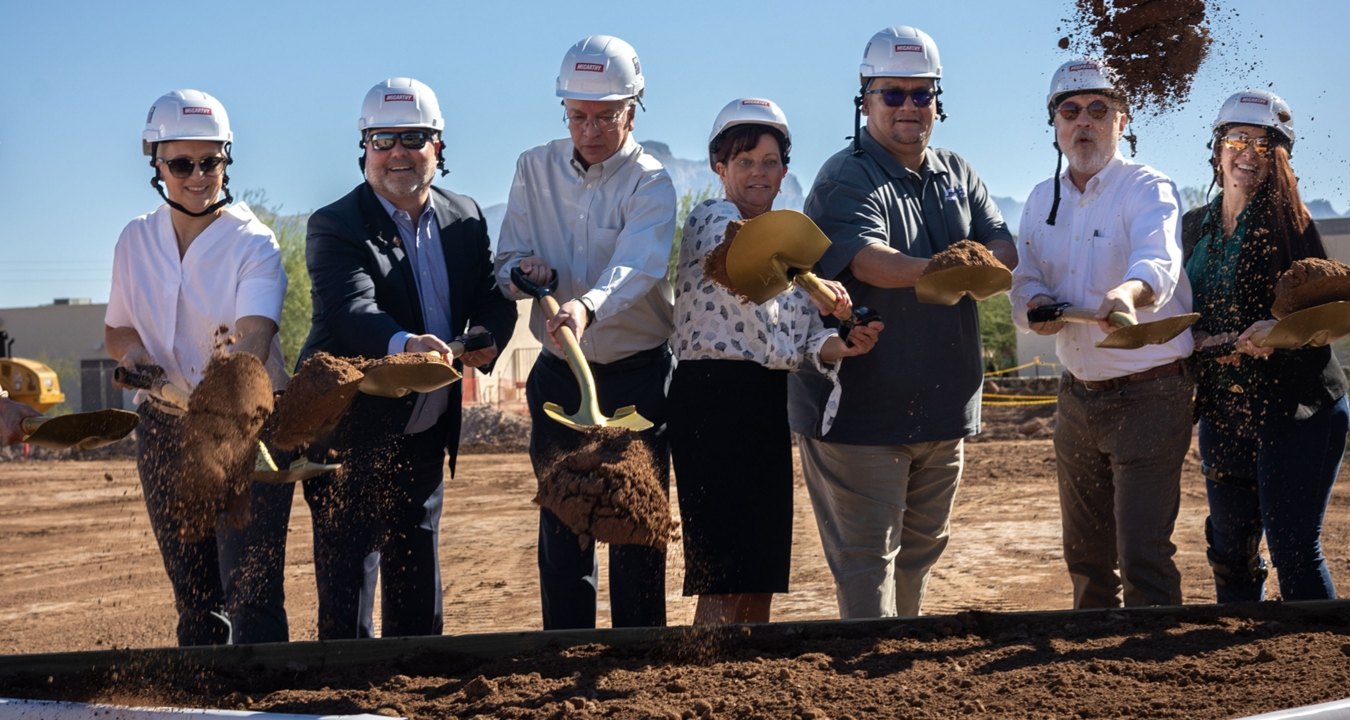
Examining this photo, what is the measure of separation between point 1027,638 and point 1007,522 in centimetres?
685

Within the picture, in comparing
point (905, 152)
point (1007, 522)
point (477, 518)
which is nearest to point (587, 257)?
point (905, 152)

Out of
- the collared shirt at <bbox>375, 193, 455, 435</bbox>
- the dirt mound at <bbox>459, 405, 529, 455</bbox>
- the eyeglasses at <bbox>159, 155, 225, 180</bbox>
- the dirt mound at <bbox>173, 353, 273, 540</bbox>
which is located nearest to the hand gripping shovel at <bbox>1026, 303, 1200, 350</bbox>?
the collared shirt at <bbox>375, 193, 455, 435</bbox>

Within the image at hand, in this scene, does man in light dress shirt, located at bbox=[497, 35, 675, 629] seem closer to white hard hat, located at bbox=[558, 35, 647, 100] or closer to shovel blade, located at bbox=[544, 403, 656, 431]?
white hard hat, located at bbox=[558, 35, 647, 100]

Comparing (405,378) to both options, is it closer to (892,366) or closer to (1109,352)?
(892,366)

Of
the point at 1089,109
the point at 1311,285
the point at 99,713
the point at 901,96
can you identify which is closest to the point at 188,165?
the point at 99,713

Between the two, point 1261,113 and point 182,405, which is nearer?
point 182,405

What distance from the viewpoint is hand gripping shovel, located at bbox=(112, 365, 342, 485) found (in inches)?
169

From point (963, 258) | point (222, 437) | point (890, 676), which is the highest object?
point (963, 258)

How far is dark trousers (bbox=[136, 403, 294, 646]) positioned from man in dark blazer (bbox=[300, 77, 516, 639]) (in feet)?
0.52

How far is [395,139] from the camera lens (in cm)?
466

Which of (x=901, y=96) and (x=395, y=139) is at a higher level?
(x=901, y=96)

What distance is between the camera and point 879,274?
446cm

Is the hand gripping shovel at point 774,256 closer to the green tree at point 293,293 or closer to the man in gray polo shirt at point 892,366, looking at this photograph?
the man in gray polo shirt at point 892,366

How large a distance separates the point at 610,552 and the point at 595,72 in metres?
1.61
